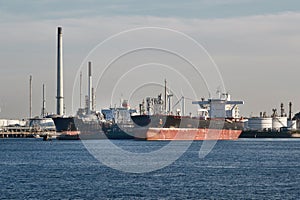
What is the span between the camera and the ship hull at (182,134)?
15562cm

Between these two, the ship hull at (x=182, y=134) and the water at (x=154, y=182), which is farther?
the ship hull at (x=182, y=134)

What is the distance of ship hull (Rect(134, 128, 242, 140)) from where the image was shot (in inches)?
6127

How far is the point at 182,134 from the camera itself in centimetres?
16188

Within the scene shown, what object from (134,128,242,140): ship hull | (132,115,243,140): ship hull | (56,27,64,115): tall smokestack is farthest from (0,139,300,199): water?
(56,27,64,115): tall smokestack

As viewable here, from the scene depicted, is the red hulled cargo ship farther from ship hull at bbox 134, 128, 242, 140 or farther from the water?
the water

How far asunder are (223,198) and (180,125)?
114m

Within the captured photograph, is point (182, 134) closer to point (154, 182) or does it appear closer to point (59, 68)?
point (59, 68)

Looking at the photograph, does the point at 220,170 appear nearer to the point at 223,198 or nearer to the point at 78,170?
the point at 78,170

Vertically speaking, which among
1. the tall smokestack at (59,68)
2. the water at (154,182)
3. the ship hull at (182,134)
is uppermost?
the tall smokestack at (59,68)

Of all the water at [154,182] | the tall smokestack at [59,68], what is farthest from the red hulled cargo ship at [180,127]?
the water at [154,182]

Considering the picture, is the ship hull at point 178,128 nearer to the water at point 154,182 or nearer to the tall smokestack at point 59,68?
the tall smokestack at point 59,68

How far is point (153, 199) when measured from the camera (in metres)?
47.6

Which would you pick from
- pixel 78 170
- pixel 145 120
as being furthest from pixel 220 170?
pixel 145 120

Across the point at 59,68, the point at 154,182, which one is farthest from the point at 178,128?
the point at 154,182
